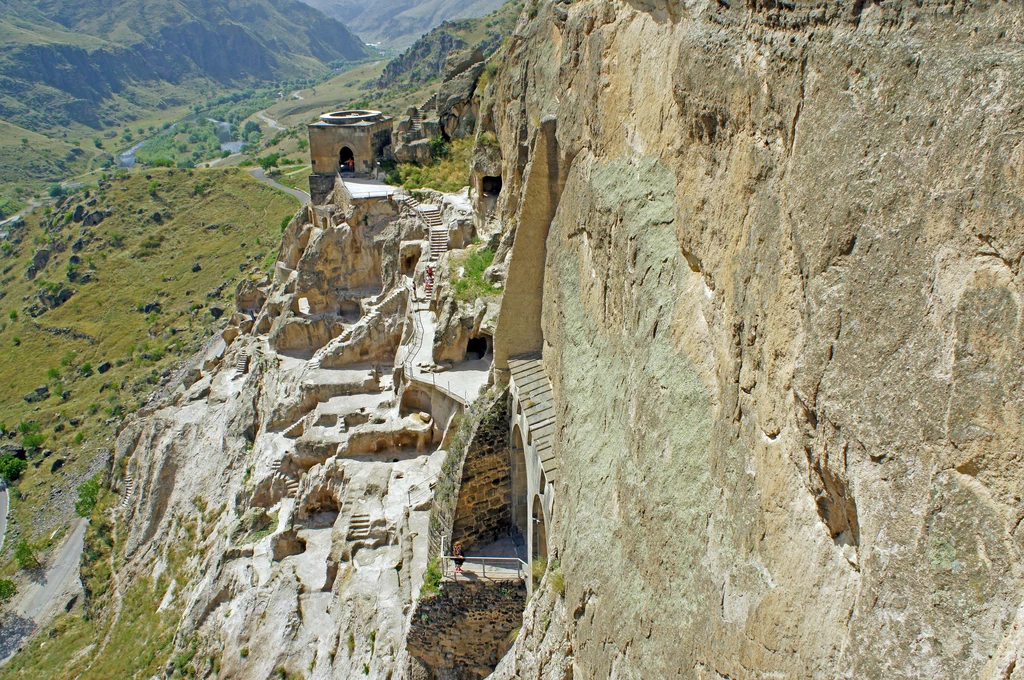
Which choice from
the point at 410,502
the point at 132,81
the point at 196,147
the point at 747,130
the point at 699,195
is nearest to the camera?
the point at 747,130

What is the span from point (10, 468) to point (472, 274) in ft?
131

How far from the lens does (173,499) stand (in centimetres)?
2981

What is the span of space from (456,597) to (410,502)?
4.40 metres

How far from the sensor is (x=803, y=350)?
6.05 m

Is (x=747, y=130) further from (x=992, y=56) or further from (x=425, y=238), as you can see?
(x=425, y=238)

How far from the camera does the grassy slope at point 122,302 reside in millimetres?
53156

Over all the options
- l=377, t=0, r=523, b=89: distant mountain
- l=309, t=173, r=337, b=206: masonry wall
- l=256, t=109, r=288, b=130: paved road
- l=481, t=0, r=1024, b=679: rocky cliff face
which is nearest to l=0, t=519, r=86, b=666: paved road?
l=309, t=173, r=337, b=206: masonry wall

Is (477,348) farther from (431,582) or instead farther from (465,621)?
(465,621)

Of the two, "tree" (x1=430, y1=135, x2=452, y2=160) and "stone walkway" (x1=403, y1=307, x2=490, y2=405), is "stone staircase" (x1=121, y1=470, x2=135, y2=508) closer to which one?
"stone walkway" (x1=403, y1=307, x2=490, y2=405)

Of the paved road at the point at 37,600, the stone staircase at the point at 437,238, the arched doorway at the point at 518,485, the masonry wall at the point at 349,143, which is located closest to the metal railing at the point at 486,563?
the arched doorway at the point at 518,485

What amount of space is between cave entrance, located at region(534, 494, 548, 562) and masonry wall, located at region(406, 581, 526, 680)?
4.12ft

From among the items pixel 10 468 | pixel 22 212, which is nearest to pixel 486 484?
pixel 10 468

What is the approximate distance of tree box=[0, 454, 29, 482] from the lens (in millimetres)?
49406

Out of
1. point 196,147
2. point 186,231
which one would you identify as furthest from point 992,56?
point 196,147
